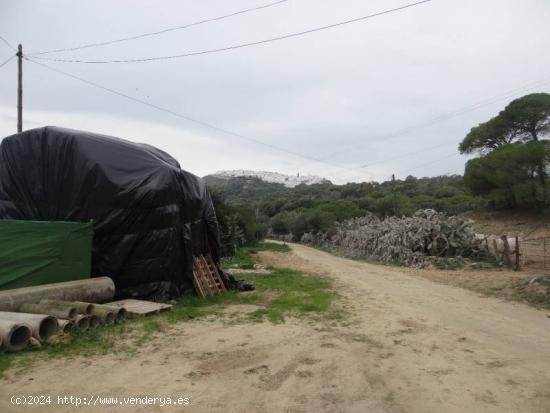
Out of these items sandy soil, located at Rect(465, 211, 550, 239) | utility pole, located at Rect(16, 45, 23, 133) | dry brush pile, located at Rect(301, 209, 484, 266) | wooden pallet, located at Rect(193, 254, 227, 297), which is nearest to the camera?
wooden pallet, located at Rect(193, 254, 227, 297)

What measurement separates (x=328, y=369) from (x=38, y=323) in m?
3.77

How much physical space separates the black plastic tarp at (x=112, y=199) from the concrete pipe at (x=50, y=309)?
2481 mm

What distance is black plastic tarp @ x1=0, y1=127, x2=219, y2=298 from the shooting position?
9.52 meters

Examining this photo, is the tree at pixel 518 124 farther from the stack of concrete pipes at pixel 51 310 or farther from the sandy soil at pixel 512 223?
the stack of concrete pipes at pixel 51 310

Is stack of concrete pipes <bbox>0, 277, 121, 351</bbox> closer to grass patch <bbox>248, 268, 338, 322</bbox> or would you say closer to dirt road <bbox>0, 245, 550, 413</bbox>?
dirt road <bbox>0, 245, 550, 413</bbox>

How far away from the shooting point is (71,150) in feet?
32.2

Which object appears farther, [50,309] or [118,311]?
[118,311]

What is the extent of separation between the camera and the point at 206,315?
8547mm

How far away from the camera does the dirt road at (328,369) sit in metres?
4.48

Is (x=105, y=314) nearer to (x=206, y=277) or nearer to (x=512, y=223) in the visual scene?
(x=206, y=277)

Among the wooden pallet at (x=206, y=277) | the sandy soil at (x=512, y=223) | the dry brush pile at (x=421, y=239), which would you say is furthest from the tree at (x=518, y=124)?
the wooden pallet at (x=206, y=277)

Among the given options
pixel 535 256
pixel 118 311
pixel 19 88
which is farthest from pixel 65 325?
pixel 535 256

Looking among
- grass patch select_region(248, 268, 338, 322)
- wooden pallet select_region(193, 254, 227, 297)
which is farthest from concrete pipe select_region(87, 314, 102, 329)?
wooden pallet select_region(193, 254, 227, 297)

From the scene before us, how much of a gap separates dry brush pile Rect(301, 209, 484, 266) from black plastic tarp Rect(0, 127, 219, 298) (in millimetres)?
13640
